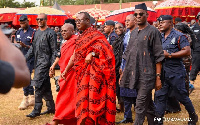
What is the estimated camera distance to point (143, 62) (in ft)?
15.9

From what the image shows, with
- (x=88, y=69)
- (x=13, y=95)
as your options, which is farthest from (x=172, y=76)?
(x=13, y=95)

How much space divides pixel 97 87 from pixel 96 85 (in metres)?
0.04

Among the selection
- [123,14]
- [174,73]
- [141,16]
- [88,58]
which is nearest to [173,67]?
[174,73]

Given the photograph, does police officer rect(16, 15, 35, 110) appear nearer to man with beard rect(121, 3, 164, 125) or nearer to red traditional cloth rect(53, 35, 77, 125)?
red traditional cloth rect(53, 35, 77, 125)

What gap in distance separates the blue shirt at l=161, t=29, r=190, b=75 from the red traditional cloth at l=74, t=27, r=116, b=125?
118 cm

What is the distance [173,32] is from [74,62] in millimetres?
1816

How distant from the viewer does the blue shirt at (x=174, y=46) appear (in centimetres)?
557

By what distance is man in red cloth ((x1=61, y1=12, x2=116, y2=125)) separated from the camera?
491cm

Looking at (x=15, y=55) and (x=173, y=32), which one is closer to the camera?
(x=15, y=55)

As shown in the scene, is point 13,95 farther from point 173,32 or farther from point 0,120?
point 173,32

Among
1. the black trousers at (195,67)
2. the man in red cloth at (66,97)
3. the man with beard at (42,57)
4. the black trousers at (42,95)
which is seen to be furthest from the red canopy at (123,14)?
the man in red cloth at (66,97)

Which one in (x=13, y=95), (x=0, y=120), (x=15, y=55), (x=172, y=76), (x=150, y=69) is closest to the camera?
(x=15, y=55)

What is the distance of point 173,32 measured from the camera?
18.6ft

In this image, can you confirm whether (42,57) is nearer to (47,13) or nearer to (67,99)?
(67,99)
